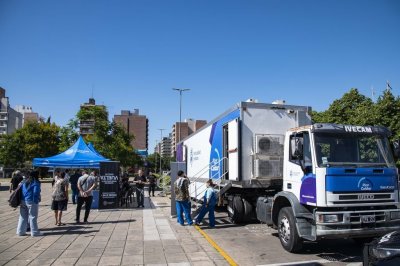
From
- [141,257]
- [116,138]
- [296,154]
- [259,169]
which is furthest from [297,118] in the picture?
[116,138]

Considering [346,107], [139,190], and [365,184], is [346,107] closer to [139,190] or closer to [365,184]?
[139,190]

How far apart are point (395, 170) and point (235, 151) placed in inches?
188

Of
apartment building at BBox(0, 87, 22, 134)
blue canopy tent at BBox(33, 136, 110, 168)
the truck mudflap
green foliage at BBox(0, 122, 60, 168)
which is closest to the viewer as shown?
the truck mudflap

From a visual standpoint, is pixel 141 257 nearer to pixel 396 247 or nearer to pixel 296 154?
pixel 296 154

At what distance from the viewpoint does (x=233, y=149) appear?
11602 mm

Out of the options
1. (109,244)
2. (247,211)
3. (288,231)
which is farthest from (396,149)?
(109,244)

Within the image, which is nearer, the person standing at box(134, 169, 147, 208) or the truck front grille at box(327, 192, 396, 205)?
the truck front grille at box(327, 192, 396, 205)

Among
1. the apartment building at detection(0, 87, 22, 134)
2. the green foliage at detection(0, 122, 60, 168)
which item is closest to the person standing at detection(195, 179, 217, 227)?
the green foliage at detection(0, 122, 60, 168)

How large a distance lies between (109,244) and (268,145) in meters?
5.53

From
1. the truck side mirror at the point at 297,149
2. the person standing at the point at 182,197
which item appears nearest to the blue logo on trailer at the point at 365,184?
the truck side mirror at the point at 297,149

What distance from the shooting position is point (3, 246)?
8641 millimetres

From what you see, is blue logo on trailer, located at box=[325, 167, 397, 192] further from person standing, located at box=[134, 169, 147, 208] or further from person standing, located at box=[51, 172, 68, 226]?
person standing, located at box=[134, 169, 147, 208]

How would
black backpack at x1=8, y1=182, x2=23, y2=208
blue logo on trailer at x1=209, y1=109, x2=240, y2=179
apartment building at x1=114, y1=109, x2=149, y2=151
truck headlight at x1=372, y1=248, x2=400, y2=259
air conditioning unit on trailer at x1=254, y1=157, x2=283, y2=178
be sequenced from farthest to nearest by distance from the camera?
apartment building at x1=114, y1=109, x2=149, y2=151
blue logo on trailer at x1=209, y1=109, x2=240, y2=179
air conditioning unit on trailer at x1=254, y1=157, x2=283, y2=178
black backpack at x1=8, y1=182, x2=23, y2=208
truck headlight at x1=372, y1=248, x2=400, y2=259

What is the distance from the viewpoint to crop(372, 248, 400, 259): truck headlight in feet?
16.1
